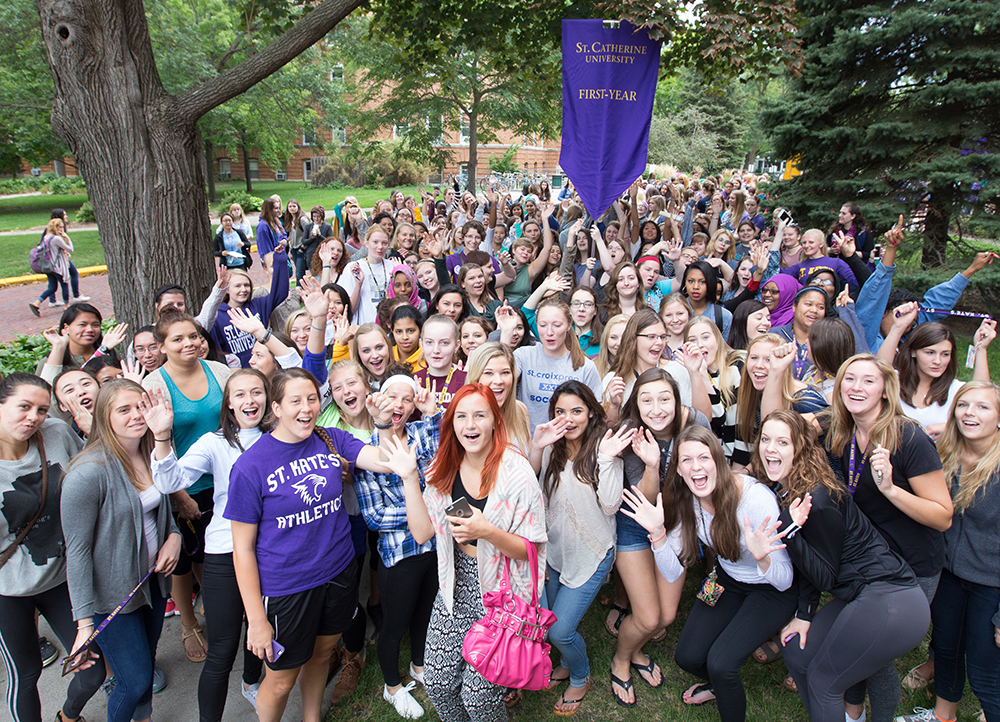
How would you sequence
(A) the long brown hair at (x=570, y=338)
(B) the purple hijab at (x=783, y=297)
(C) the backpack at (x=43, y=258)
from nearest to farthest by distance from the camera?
(A) the long brown hair at (x=570, y=338), (B) the purple hijab at (x=783, y=297), (C) the backpack at (x=43, y=258)

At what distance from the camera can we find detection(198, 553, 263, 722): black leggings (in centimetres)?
289

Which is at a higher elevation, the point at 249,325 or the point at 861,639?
the point at 249,325

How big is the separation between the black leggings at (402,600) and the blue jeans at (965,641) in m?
2.66

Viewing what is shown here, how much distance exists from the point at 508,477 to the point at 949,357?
2873 millimetres

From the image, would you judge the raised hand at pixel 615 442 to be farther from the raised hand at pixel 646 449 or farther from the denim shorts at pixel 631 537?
the denim shorts at pixel 631 537

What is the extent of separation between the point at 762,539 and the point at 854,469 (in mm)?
716

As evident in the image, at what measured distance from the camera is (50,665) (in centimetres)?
363

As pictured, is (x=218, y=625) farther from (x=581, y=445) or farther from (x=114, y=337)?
(x=114, y=337)

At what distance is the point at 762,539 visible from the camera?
279 centimetres

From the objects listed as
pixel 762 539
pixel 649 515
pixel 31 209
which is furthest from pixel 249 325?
pixel 31 209

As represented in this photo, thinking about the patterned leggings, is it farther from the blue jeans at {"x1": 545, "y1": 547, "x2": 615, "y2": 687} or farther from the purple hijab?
the purple hijab

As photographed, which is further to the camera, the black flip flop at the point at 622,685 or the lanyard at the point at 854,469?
the black flip flop at the point at 622,685

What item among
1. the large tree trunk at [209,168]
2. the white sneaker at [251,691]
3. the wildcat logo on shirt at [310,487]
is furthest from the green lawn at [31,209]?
the wildcat logo on shirt at [310,487]

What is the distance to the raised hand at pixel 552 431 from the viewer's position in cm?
302
